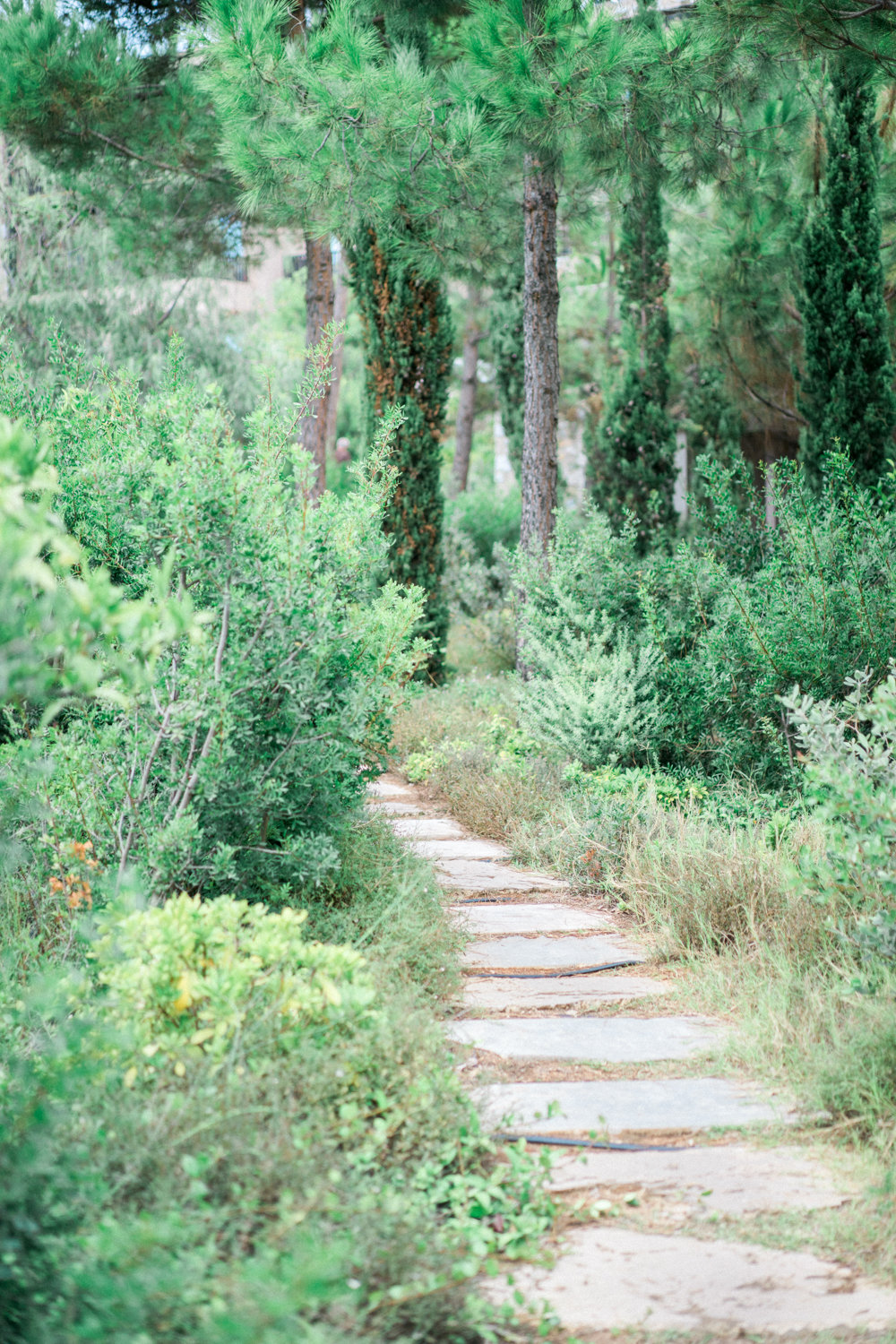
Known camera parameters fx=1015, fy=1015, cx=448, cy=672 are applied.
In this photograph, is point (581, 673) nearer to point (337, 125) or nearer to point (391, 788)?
point (391, 788)

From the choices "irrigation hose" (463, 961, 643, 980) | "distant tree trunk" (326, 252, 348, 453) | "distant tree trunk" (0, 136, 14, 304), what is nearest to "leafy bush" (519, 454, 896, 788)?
"irrigation hose" (463, 961, 643, 980)

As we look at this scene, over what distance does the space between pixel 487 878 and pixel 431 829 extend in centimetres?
80

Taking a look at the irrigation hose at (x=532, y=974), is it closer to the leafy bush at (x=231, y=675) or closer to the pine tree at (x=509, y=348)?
the leafy bush at (x=231, y=675)

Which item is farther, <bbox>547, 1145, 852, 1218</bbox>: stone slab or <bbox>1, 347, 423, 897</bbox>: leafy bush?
<bbox>1, 347, 423, 897</bbox>: leafy bush

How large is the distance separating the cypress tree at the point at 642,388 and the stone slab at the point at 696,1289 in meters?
8.81

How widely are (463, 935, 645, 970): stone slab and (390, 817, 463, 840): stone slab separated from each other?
1072mm

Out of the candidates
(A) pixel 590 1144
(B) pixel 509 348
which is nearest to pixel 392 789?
(A) pixel 590 1144

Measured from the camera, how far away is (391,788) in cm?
608

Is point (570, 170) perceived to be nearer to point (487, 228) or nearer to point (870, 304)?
point (487, 228)

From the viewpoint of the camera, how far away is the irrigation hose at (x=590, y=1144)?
2293 mm

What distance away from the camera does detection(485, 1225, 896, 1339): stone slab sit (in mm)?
1785

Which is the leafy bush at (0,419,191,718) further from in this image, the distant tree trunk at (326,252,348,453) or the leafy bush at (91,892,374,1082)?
the distant tree trunk at (326,252,348,453)

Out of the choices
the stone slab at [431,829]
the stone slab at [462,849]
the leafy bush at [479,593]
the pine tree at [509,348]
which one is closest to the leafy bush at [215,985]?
the stone slab at [462,849]

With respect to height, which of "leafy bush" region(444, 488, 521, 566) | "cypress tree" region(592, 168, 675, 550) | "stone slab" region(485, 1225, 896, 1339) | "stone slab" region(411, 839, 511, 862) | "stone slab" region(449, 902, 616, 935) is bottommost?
"stone slab" region(485, 1225, 896, 1339)
